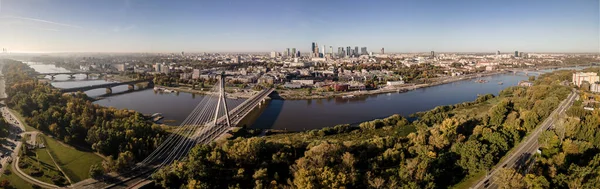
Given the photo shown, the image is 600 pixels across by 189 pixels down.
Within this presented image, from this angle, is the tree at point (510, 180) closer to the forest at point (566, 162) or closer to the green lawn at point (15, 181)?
the forest at point (566, 162)

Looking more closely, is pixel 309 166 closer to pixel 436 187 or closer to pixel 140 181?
pixel 436 187

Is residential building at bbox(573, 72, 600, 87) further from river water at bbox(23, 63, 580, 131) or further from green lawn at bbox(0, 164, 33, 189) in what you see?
green lawn at bbox(0, 164, 33, 189)

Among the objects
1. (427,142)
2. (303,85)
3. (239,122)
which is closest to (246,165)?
(427,142)

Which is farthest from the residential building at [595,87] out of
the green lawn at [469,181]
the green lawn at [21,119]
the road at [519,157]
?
the green lawn at [21,119]

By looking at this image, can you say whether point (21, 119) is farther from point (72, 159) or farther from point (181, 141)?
point (181, 141)

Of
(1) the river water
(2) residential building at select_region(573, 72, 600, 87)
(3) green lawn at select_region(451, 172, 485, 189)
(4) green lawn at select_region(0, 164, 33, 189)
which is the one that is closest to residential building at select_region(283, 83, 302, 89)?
(1) the river water

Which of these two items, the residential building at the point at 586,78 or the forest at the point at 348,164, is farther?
the residential building at the point at 586,78
